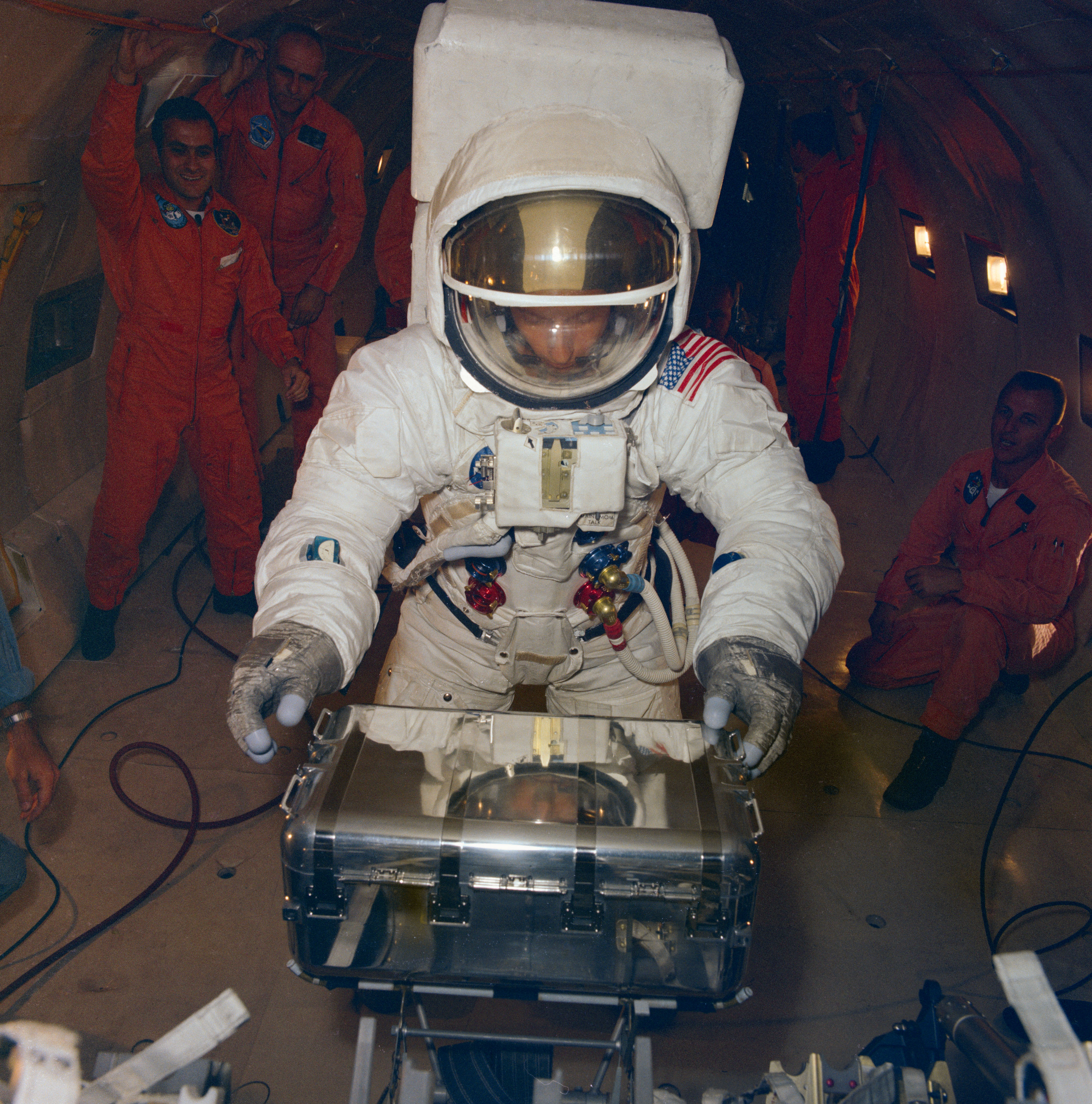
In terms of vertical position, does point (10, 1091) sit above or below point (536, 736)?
above

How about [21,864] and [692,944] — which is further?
[21,864]

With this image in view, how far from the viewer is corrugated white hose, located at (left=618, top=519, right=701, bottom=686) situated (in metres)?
2.25

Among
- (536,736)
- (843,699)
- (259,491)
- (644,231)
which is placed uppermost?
(644,231)

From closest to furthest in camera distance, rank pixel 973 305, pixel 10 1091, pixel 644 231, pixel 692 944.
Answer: pixel 10 1091
pixel 692 944
pixel 644 231
pixel 973 305

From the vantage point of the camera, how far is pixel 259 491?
4.16m

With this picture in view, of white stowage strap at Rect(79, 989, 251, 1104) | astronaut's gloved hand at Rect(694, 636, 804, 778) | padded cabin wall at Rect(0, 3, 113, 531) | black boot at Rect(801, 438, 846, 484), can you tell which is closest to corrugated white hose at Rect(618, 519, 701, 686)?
astronaut's gloved hand at Rect(694, 636, 804, 778)

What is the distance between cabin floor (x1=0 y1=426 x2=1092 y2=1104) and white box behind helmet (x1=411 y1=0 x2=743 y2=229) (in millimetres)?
2003

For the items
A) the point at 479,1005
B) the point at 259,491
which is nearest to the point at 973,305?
the point at 259,491

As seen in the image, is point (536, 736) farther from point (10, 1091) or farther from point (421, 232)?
point (421, 232)

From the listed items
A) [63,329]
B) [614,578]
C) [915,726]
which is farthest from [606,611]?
[63,329]

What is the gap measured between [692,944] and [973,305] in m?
4.76

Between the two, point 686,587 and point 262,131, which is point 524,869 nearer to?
point 686,587

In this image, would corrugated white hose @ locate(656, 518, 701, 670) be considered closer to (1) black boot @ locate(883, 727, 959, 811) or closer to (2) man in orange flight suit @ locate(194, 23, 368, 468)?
(1) black boot @ locate(883, 727, 959, 811)

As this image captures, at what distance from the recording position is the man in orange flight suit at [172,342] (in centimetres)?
361
